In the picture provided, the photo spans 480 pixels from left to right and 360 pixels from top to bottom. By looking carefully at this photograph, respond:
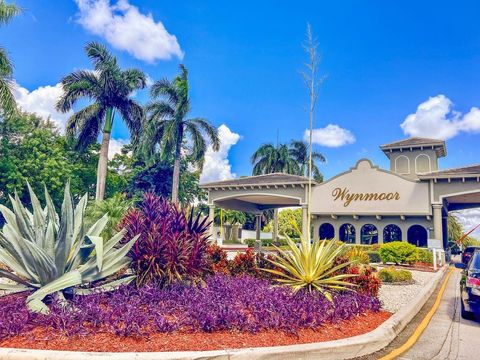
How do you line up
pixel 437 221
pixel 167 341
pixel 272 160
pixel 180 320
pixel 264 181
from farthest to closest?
pixel 272 160
pixel 264 181
pixel 437 221
pixel 180 320
pixel 167 341

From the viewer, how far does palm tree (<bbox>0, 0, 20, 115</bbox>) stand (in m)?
19.7

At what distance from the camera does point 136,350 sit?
415 cm

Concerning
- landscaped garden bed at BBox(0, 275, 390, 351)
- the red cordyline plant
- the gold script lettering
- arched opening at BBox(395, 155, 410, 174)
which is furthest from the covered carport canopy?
landscaped garden bed at BBox(0, 275, 390, 351)

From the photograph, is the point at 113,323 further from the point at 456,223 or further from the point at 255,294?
the point at 456,223

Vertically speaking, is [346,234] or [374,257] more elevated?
[346,234]

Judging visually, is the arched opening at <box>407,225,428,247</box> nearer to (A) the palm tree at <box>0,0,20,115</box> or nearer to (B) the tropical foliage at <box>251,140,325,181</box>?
(B) the tropical foliage at <box>251,140,325,181</box>

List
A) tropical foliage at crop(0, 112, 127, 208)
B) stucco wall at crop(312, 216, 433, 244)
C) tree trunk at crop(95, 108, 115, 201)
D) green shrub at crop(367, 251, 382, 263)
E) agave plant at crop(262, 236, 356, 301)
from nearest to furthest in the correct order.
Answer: agave plant at crop(262, 236, 356, 301) < green shrub at crop(367, 251, 382, 263) < tree trunk at crop(95, 108, 115, 201) < stucco wall at crop(312, 216, 433, 244) < tropical foliage at crop(0, 112, 127, 208)

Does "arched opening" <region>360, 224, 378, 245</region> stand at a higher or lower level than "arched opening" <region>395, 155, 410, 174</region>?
lower

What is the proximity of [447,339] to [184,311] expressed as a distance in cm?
433

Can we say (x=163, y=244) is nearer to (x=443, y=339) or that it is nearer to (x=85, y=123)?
(x=443, y=339)

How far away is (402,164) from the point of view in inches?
1184

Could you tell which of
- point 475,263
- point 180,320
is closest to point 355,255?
point 475,263

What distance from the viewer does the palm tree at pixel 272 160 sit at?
42.7 meters

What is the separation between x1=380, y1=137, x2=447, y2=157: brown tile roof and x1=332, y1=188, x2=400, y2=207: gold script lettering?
19.5 ft
